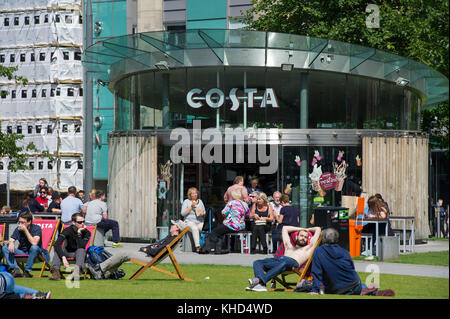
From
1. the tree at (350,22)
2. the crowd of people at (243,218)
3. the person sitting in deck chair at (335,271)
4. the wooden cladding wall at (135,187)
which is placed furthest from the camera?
the tree at (350,22)

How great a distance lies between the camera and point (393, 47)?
29219mm

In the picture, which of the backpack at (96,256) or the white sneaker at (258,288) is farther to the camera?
the backpack at (96,256)

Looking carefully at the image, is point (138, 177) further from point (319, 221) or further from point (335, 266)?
point (335, 266)

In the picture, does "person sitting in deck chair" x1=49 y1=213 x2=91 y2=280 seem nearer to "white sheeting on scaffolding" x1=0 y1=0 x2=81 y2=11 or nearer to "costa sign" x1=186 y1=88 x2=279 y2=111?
"costa sign" x1=186 y1=88 x2=279 y2=111

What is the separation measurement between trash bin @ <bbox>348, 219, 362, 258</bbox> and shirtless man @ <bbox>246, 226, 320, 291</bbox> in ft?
16.9

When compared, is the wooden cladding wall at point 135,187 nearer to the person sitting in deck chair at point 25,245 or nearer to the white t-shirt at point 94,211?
the white t-shirt at point 94,211

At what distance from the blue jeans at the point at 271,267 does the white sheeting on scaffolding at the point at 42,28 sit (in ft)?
157

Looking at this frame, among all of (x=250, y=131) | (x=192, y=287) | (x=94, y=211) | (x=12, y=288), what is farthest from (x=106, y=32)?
(x=12, y=288)

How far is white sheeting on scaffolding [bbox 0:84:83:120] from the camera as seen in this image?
2196 inches

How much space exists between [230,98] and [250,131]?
3.48 feet

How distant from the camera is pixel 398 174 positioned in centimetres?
2053

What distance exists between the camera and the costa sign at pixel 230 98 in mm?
20156

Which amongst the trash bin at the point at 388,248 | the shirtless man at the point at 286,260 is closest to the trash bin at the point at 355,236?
the trash bin at the point at 388,248

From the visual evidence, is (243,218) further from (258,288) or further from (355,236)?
(258,288)
